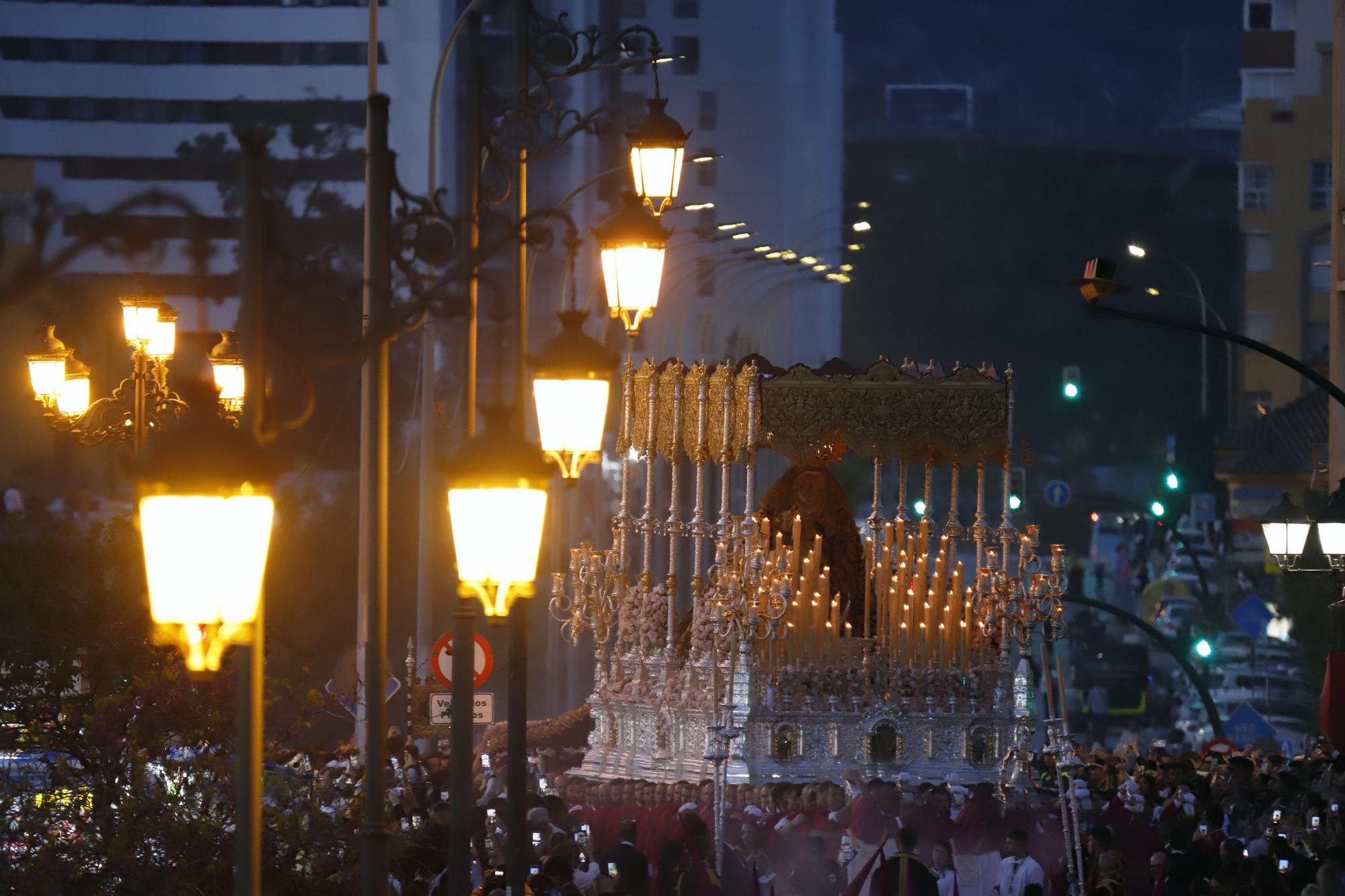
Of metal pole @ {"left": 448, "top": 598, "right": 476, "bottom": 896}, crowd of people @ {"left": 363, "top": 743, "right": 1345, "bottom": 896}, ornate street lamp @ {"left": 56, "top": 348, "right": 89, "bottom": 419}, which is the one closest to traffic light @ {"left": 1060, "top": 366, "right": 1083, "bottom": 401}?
crowd of people @ {"left": 363, "top": 743, "right": 1345, "bottom": 896}

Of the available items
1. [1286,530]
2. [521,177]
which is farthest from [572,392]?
[1286,530]

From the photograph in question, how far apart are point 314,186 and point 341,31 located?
125 inches

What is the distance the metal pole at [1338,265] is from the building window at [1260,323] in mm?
29147

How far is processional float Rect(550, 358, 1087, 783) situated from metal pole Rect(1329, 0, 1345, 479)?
6.01 m

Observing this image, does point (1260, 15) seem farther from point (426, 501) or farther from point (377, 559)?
point (377, 559)

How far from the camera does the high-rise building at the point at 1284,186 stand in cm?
5700

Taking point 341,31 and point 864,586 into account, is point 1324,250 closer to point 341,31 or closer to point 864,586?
point 341,31

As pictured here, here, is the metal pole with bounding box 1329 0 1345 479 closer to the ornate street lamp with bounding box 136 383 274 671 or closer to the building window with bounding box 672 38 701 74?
the building window with bounding box 672 38 701 74

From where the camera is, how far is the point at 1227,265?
58406mm

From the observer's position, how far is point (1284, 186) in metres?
57.8

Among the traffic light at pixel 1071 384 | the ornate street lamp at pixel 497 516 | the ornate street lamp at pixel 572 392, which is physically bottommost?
the ornate street lamp at pixel 497 516

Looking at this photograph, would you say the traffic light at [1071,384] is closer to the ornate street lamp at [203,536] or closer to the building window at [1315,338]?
the building window at [1315,338]

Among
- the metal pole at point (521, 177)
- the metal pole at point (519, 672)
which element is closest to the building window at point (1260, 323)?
the metal pole at point (521, 177)

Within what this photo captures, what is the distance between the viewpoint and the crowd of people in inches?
595
